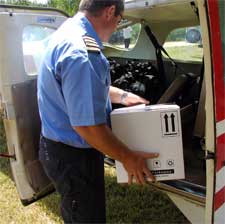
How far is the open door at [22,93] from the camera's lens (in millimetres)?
2715

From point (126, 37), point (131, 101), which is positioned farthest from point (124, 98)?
point (126, 37)

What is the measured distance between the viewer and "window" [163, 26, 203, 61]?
160 inches

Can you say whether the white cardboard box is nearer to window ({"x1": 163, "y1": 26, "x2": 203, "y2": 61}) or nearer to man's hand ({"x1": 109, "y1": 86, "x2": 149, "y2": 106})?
man's hand ({"x1": 109, "y1": 86, "x2": 149, "y2": 106})

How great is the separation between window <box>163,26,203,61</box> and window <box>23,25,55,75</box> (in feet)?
5.01

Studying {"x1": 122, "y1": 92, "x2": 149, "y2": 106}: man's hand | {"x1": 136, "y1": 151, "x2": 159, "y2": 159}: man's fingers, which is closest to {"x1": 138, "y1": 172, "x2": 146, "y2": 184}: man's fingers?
{"x1": 136, "y1": 151, "x2": 159, "y2": 159}: man's fingers

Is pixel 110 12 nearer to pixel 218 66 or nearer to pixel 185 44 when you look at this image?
pixel 218 66

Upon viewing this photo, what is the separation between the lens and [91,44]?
2043 millimetres

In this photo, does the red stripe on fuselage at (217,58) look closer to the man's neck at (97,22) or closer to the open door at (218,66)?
the open door at (218,66)

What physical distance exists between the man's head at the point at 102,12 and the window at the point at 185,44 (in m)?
1.85

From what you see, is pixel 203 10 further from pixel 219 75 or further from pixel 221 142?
pixel 221 142

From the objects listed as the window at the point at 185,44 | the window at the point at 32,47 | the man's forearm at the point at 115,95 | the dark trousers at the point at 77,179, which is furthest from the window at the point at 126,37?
the dark trousers at the point at 77,179

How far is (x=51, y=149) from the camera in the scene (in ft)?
7.73

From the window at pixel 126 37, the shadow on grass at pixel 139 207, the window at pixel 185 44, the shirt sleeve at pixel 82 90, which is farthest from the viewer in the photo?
the window at pixel 126 37

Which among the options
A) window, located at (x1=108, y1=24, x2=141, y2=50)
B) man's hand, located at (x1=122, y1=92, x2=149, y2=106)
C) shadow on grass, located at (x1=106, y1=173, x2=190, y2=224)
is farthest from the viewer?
window, located at (x1=108, y1=24, x2=141, y2=50)
